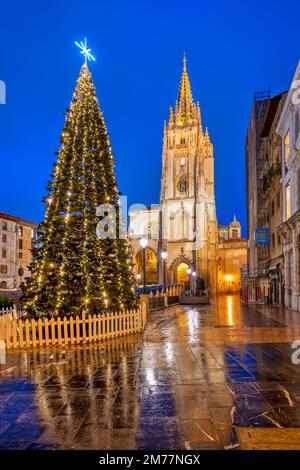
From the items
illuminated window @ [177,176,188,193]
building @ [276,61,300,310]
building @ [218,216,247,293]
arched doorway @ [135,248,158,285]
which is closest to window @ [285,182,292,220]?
building @ [276,61,300,310]

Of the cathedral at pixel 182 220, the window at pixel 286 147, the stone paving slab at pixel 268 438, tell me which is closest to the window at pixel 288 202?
the window at pixel 286 147

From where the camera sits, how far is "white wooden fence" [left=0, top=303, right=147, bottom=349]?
1137cm

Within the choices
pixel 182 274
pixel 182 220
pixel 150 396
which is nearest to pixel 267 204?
pixel 150 396

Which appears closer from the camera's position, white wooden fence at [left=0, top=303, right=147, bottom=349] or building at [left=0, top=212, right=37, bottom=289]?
white wooden fence at [left=0, top=303, right=147, bottom=349]

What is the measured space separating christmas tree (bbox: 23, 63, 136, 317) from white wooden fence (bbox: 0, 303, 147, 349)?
49cm

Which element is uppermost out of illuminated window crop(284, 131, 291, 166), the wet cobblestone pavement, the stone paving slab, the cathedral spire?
the cathedral spire

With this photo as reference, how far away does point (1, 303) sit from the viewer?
18734 mm

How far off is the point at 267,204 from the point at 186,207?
32.0 metres

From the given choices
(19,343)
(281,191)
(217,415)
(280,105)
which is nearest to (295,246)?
(281,191)

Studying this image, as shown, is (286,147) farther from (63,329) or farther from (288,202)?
(63,329)

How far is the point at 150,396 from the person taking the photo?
6.34m

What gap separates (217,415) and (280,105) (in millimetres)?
25938

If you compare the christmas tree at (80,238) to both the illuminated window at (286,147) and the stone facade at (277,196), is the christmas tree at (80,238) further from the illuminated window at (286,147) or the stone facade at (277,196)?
the illuminated window at (286,147)

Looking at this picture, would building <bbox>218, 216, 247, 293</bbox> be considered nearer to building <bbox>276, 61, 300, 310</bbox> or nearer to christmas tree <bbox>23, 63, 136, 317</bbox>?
building <bbox>276, 61, 300, 310</bbox>
